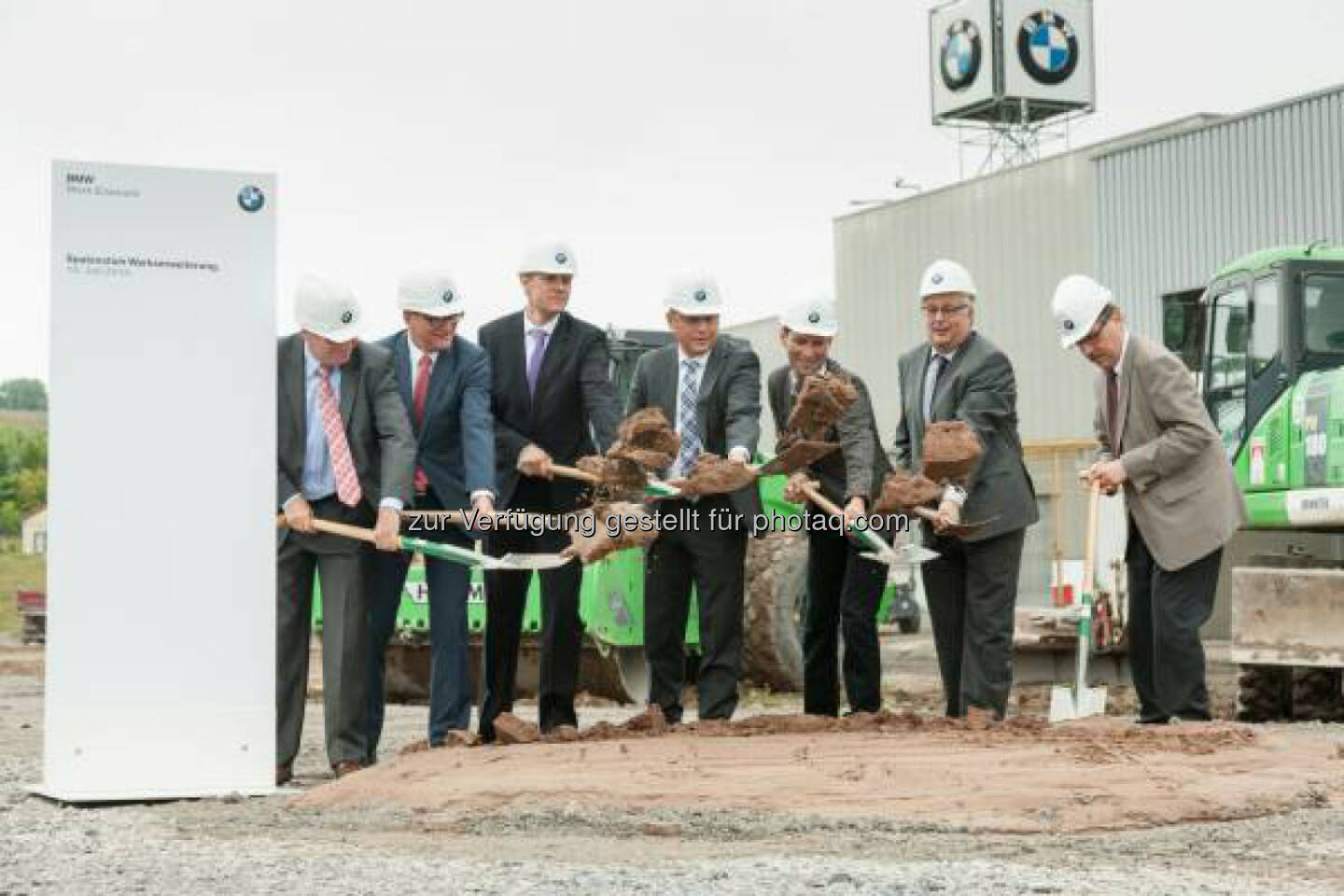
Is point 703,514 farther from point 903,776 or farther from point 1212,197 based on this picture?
point 1212,197

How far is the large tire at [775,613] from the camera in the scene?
48.2ft

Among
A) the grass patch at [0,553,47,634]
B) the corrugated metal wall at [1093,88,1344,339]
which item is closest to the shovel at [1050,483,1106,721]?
the corrugated metal wall at [1093,88,1344,339]

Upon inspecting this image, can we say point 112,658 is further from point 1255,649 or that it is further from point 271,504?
Answer: point 1255,649

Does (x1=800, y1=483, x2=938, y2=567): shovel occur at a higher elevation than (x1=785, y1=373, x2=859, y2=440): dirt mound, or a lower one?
lower

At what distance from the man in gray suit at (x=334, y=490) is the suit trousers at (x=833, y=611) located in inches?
81.4

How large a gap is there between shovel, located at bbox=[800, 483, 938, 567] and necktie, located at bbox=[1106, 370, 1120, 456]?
958 millimetres

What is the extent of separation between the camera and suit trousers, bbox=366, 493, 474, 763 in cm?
927

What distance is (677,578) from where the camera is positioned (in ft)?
31.3

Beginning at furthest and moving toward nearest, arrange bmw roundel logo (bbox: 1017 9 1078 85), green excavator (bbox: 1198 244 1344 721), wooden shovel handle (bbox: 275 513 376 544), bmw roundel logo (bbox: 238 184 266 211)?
bmw roundel logo (bbox: 1017 9 1078 85), green excavator (bbox: 1198 244 1344 721), wooden shovel handle (bbox: 275 513 376 544), bmw roundel logo (bbox: 238 184 266 211)

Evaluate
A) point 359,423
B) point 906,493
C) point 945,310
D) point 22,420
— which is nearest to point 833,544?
point 906,493

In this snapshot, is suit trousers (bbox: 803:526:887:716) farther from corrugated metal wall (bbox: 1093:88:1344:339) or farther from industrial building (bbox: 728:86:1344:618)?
industrial building (bbox: 728:86:1344:618)

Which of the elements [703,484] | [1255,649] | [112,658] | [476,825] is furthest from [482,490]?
[1255,649]

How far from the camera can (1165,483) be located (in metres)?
9.54

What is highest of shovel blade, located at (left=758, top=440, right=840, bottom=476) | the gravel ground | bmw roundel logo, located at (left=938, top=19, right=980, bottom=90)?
bmw roundel logo, located at (left=938, top=19, right=980, bottom=90)
